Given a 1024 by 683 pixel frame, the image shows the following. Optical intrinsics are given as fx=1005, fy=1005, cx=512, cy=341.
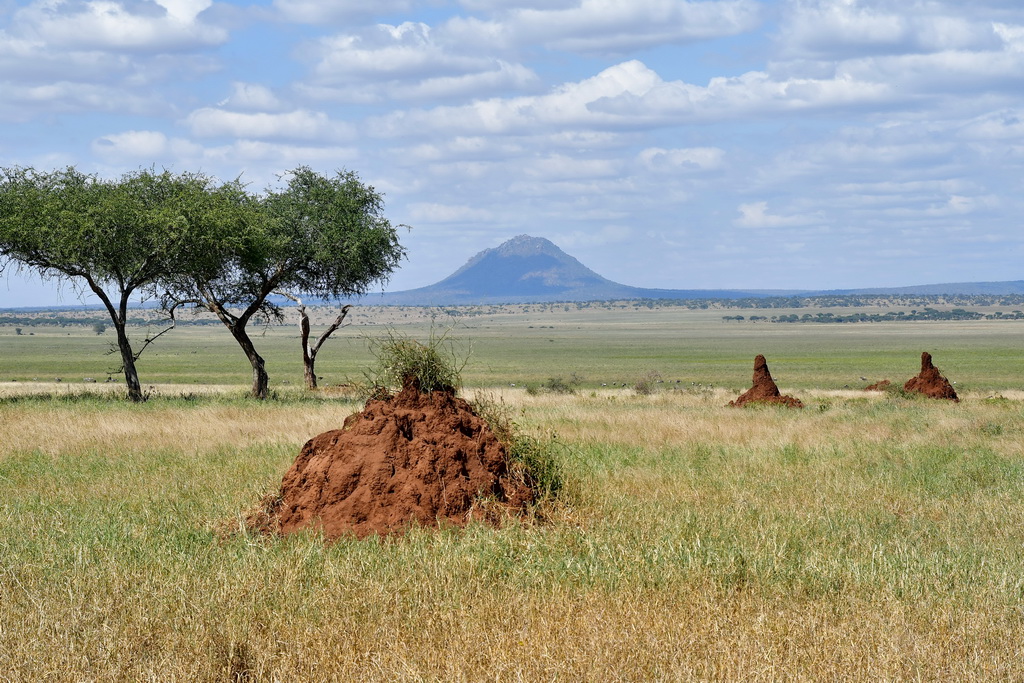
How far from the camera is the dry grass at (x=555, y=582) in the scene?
6164 millimetres

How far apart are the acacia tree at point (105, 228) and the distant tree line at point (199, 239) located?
4cm

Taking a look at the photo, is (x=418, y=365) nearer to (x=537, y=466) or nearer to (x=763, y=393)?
(x=537, y=466)

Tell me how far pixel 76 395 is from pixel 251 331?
562 feet

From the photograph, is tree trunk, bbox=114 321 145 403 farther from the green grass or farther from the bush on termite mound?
the bush on termite mound

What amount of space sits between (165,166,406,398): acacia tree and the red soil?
22.6m

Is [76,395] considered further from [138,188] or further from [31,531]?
[31,531]

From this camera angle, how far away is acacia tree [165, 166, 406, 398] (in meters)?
33.6

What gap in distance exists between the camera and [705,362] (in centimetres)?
8425

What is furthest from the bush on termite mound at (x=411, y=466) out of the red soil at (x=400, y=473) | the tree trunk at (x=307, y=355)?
the tree trunk at (x=307, y=355)

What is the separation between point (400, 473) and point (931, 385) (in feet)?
83.0

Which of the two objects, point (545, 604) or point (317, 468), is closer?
point (545, 604)

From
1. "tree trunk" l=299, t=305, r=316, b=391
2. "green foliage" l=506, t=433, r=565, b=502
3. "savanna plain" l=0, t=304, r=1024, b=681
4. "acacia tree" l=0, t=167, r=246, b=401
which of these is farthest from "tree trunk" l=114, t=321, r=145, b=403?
"green foliage" l=506, t=433, r=565, b=502

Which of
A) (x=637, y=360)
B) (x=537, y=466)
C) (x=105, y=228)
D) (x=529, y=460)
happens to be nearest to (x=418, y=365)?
(x=529, y=460)

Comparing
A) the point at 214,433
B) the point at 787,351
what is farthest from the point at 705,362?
the point at 214,433
